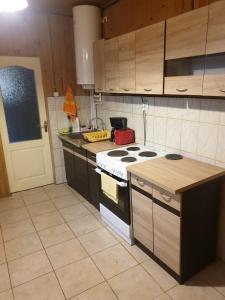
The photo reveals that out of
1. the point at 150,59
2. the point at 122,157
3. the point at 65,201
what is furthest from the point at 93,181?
the point at 150,59

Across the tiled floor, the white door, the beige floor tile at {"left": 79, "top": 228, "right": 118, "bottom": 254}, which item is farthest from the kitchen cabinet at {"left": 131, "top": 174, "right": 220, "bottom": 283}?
the white door

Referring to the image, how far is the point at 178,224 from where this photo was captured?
65.9 inches

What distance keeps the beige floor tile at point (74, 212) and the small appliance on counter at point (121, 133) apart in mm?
988

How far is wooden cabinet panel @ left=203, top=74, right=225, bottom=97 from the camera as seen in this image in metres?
1.54

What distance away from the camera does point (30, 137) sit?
3508 millimetres

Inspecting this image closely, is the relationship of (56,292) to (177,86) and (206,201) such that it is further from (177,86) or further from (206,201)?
(177,86)

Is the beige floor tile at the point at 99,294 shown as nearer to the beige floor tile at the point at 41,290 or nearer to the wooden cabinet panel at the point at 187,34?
the beige floor tile at the point at 41,290

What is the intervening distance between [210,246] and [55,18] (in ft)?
11.2

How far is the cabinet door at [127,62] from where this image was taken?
7.48ft

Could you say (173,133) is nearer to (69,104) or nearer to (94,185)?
(94,185)

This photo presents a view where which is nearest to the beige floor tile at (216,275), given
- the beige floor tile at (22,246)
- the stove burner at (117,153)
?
the stove burner at (117,153)

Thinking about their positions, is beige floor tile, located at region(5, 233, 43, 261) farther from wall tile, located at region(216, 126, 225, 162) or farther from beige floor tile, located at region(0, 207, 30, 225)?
wall tile, located at region(216, 126, 225, 162)

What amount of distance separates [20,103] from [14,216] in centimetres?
158

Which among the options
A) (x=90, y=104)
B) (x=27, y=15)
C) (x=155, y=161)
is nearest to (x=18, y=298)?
(x=155, y=161)
